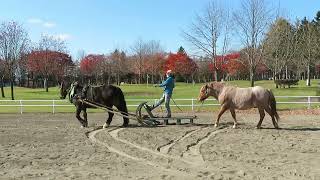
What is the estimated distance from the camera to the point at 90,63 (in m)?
93.6

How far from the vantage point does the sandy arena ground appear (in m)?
Answer: 8.34

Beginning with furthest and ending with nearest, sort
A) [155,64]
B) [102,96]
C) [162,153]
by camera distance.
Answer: [155,64]
[102,96]
[162,153]

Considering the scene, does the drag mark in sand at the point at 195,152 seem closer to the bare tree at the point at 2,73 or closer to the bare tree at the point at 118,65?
the bare tree at the point at 2,73

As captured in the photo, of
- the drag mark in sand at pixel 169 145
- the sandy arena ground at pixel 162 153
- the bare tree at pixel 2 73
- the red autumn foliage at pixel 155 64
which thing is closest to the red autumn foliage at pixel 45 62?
the bare tree at pixel 2 73

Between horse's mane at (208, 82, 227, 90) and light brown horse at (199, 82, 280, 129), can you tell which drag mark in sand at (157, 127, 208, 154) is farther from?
horse's mane at (208, 82, 227, 90)

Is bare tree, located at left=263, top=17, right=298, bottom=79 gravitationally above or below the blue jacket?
above

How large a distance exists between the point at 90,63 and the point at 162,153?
278 feet

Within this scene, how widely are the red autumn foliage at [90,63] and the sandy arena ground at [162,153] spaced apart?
74924 millimetres

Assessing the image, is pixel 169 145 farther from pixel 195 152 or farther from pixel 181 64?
pixel 181 64

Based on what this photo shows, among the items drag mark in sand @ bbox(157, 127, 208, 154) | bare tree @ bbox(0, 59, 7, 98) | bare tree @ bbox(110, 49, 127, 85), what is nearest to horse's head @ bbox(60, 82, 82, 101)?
drag mark in sand @ bbox(157, 127, 208, 154)

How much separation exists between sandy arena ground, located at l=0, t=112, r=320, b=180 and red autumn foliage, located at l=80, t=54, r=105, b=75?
246ft

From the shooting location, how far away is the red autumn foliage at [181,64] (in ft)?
282

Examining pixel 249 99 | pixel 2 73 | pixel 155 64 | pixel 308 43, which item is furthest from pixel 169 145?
pixel 155 64

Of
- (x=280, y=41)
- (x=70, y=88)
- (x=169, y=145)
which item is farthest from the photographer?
(x=280, y=41)
